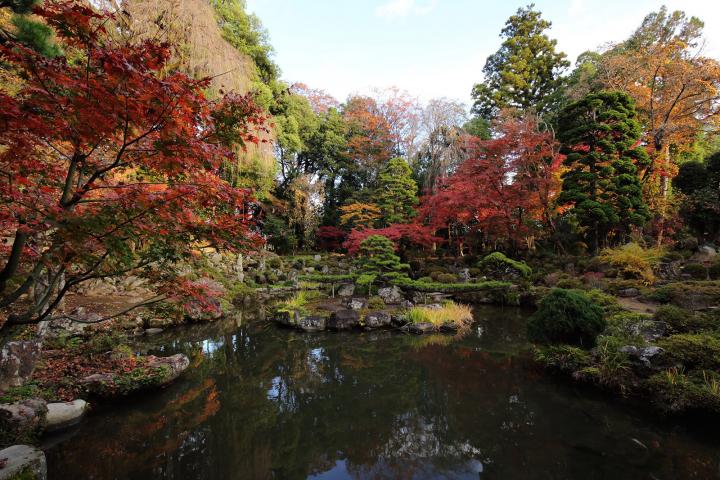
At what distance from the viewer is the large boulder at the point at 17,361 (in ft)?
13.1

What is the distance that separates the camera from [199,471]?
314cm

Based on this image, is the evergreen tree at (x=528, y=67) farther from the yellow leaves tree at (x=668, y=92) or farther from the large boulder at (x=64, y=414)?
the large boulder at (x=64, y=414)

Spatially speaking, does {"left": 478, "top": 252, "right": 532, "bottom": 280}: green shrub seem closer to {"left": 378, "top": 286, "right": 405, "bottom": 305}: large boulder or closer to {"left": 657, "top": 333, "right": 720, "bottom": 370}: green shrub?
{"left": 378, "top": 286, "right": 405, "bottom": 305}: large boulder

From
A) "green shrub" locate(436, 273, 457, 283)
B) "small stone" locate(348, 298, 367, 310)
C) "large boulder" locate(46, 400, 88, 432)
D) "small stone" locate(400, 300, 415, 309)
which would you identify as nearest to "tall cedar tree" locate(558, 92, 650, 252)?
"green shrub" locate(436, 273, 457, 283)

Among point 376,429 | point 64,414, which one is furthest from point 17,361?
point 376,429

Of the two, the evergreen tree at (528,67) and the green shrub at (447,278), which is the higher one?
the evergreen tree at (528,67)

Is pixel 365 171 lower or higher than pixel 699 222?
higher

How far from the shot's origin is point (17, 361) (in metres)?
4.13

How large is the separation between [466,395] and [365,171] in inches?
730

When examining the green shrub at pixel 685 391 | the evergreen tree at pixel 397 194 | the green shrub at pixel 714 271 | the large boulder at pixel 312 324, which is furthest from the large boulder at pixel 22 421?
the evergreen tree at pixel 397 194

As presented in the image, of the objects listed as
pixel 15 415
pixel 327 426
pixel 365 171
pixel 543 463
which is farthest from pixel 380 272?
pixel 365 171

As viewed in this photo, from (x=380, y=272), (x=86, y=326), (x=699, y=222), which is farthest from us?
(x=380, y=272)

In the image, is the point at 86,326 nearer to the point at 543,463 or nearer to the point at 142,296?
the point at 142,296

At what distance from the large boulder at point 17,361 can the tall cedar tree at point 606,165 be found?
45.6 feet
